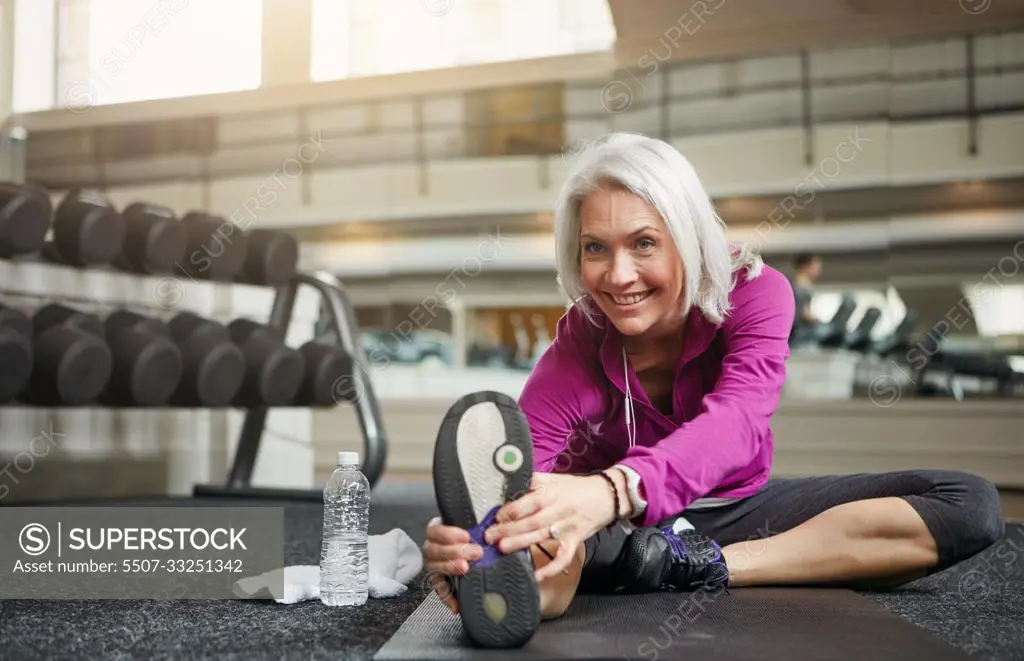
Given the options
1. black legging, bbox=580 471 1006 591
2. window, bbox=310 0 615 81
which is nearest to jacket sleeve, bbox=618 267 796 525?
black legging, bbox=580 471 1006 591

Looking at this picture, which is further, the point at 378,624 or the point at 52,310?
the point at 52,310

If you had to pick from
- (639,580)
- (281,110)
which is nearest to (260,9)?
(281,110)

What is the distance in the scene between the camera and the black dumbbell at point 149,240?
2.84 m

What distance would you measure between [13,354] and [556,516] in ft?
5.97

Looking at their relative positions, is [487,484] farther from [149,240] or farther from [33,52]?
[33,52]

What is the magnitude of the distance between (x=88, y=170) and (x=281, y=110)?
141 centimetres

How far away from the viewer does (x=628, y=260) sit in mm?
1334

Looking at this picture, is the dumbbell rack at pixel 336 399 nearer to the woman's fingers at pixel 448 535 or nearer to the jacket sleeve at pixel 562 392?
the jacket sleeve at pixel 562 392

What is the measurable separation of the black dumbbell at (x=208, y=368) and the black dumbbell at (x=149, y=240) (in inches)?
9.0

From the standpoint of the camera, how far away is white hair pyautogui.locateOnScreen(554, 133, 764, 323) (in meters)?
1.34

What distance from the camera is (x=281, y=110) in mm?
5715

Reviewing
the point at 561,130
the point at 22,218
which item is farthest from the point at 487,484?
the point at 561,130

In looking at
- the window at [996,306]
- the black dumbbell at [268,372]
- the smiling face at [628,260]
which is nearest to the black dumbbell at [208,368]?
the black dumbbell at [268,372]

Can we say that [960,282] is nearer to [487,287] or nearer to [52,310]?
[487,287]
